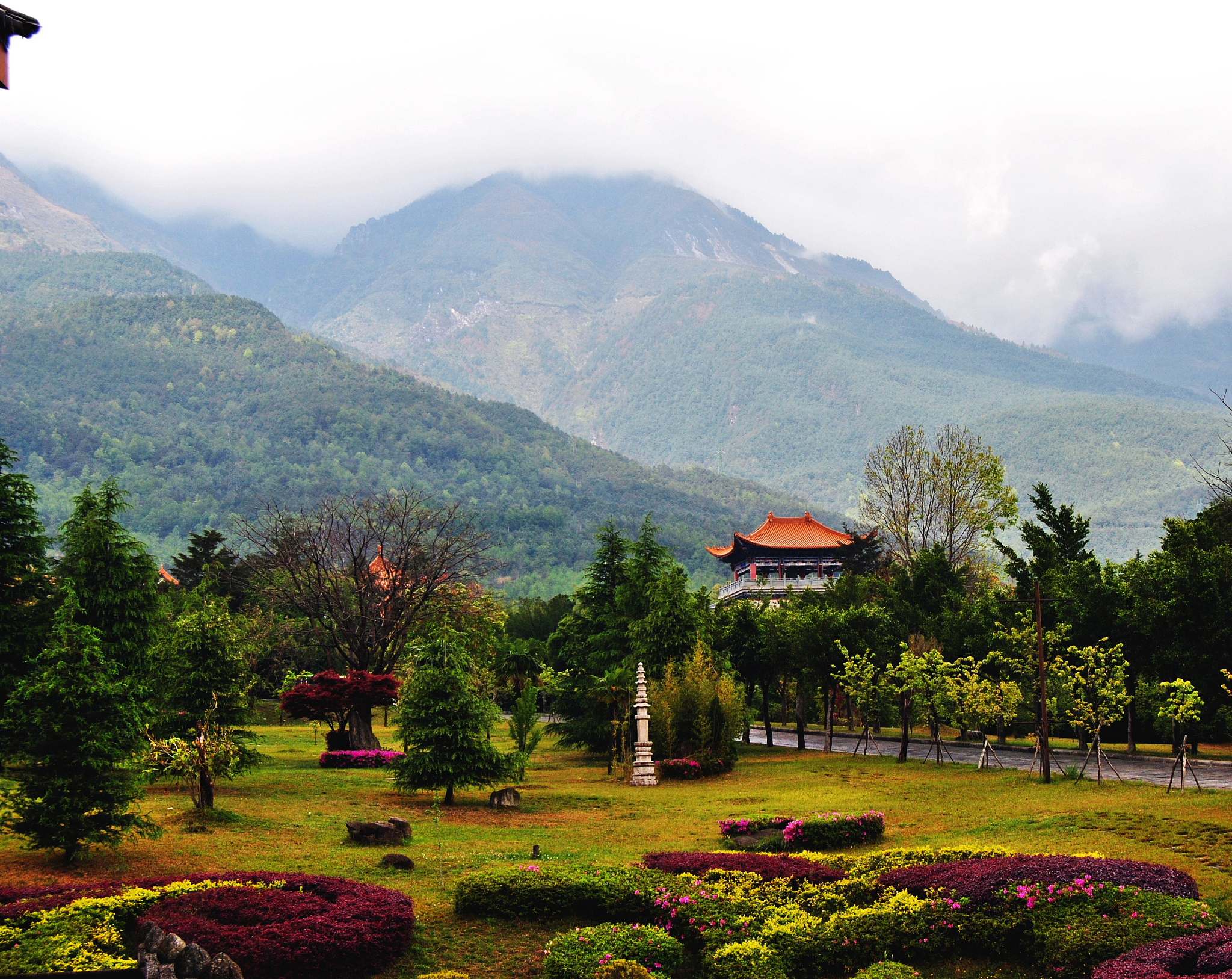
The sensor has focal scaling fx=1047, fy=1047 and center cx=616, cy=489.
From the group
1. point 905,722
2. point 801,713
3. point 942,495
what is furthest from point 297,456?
point 905,722

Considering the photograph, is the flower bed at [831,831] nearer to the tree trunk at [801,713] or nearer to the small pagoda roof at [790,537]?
the tree trunk at [801,713]

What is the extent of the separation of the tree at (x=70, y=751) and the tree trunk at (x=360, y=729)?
18.2 metres

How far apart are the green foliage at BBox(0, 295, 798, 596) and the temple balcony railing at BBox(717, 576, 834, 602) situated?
52799mm

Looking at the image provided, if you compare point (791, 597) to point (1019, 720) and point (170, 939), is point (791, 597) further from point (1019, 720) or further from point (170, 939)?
point (170, 939)

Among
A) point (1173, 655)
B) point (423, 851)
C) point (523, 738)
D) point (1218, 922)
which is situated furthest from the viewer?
point (523, 738)

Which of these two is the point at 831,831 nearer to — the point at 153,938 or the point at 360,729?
the point at 153,938

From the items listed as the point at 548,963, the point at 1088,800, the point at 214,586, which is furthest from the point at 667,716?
the point at 214,586

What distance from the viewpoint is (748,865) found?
15250 millimetres

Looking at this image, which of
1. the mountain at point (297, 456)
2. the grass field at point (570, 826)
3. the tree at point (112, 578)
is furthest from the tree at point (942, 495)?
the mountain at point (297, 456)

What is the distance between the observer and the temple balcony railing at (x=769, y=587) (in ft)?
237

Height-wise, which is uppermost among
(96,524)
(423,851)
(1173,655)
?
(96,524)

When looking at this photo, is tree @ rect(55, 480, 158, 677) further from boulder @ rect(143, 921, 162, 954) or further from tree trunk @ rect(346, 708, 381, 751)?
boulder @ rect(143, 921, 162, 954)

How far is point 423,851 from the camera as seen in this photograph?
58.3 feet

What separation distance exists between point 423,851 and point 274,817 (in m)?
4.19
